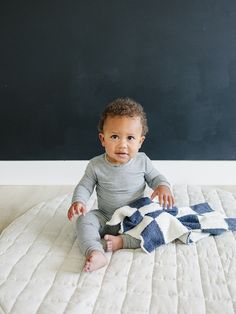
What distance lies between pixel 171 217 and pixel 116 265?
0.27 meters

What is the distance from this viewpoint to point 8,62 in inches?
95.9

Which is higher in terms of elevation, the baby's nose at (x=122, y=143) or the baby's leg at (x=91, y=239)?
the baby's nose at (x=122, y=143)

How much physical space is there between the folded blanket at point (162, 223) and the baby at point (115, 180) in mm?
35

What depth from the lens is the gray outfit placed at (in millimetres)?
1581

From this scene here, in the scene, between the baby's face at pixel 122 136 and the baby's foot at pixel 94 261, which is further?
the baby's face at pixel 122 136

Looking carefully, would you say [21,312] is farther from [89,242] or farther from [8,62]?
[8,62]

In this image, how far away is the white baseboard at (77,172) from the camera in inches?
97.9

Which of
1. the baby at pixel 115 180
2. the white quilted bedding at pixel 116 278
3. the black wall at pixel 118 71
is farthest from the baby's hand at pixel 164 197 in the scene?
→ the black wall at pixel 118 71

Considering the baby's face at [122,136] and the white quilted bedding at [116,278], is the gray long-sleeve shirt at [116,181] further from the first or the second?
the white quilted bedding at [116,278]

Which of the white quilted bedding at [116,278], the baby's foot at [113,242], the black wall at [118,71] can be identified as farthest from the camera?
the black wall at [118,71]

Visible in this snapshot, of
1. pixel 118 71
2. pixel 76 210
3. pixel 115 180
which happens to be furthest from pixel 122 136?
pixel 118 71

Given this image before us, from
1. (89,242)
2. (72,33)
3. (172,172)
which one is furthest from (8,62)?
(89,242)

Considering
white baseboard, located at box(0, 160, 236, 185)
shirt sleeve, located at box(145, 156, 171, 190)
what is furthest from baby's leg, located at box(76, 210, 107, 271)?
white baseboard, located at box(0, 160, 236, 185)

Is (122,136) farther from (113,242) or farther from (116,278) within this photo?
(116,278)
